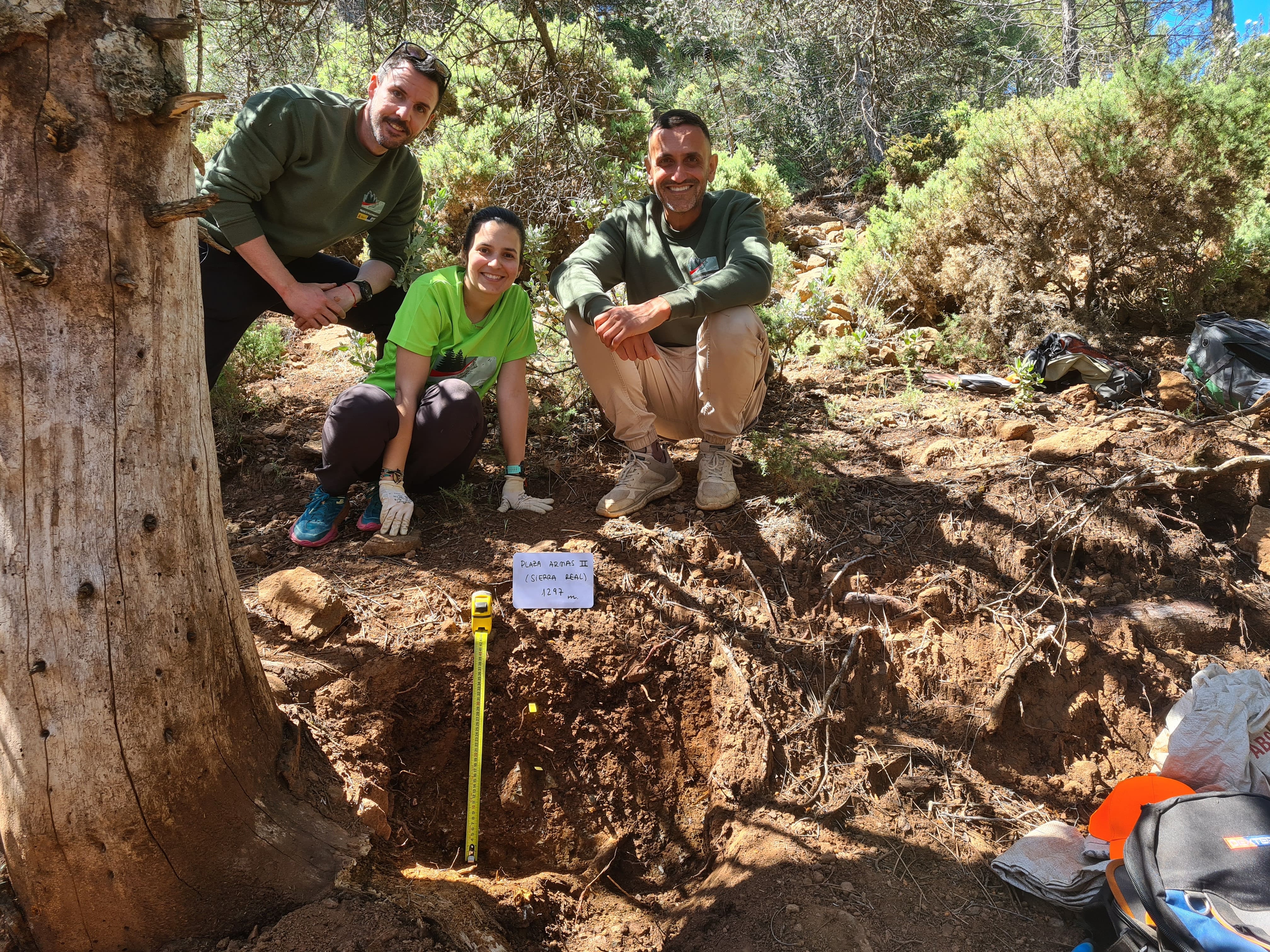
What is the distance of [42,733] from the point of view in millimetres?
1465

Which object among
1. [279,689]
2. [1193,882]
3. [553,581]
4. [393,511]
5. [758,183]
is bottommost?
[1193,882]

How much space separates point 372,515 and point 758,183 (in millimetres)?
4894

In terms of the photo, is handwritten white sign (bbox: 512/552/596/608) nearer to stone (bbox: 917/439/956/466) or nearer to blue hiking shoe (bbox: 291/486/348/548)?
blue hiking shoe (bbox: 291/486/348/548)

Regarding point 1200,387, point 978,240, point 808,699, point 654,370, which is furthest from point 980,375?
point 808,699

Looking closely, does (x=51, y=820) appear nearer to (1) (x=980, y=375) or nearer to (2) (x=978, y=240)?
(1) (x=980, y=375)

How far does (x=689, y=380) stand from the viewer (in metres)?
3.21

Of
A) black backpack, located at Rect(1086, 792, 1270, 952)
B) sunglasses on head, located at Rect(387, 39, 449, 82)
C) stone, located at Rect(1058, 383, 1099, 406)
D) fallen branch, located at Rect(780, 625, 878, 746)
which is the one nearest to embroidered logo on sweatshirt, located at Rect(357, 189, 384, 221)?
sunglasses on head, located at Rect(387, 39, 449, 82)

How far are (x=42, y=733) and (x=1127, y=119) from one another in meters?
5.54

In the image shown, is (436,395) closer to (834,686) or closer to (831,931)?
(834,686)

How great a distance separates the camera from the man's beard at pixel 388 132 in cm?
280

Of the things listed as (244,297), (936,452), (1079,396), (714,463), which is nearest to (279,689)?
(244,297)

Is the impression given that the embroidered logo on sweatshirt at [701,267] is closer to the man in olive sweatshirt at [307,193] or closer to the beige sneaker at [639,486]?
the beige sneaker at [639,486]

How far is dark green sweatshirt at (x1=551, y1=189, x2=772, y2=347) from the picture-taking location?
282 centimetres

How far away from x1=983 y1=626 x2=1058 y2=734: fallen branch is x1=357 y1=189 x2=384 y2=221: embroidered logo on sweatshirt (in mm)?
2828
